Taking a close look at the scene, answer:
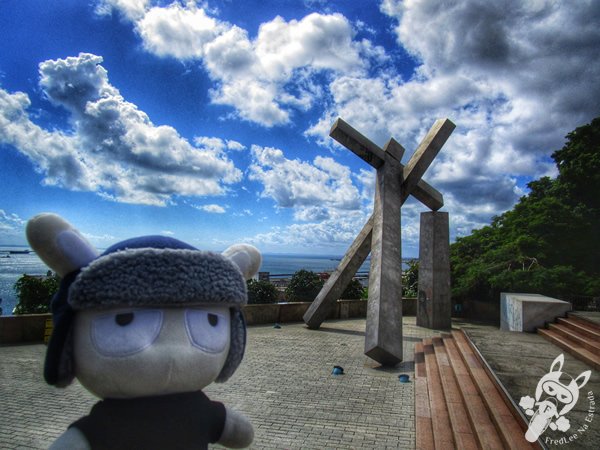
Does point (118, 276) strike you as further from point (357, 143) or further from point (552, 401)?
point (357, 143)

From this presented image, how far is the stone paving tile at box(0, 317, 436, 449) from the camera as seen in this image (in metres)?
5.32

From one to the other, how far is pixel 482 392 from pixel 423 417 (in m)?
0.92

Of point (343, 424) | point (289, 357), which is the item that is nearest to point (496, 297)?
point (289, 357)

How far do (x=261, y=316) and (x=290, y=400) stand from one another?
776 centimetres

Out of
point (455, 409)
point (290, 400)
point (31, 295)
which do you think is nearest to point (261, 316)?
point (31, 295)

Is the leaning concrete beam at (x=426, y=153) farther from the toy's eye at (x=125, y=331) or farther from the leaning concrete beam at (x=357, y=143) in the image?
the toy's eye at (x=125, y=331)

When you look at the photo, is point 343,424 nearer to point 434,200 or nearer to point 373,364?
point 373,364

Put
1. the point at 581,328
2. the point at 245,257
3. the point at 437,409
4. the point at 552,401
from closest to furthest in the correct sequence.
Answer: the point at 245,257
the point at 552,401
the point at 437,409
the point at 581,328

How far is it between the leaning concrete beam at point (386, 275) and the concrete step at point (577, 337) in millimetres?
3302

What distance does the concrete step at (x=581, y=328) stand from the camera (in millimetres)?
7617

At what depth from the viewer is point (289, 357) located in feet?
31.4

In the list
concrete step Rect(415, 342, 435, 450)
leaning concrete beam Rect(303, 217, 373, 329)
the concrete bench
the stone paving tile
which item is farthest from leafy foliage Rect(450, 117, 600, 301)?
concrete step Rect(415, 342, 435, 450)

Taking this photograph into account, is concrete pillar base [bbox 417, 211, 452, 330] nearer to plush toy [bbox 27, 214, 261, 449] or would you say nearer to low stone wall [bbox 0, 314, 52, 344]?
low stone wall [bbox 0, 314, 52, 344]

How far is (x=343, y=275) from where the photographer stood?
12891mm
